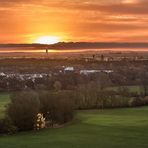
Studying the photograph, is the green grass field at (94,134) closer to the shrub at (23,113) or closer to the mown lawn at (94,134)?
the mown lawn at (94,134)

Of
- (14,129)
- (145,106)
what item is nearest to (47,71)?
(145,106)

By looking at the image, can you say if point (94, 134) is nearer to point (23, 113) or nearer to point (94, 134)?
point (94, 134)

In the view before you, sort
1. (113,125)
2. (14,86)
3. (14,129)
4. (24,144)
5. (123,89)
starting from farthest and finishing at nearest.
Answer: (14,86), (123,89), (113,125), (14,129), (24,144)

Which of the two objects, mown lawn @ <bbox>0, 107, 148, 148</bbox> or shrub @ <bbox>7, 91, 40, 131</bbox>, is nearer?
mown lawn @ <bbox>0, 107, 148, 148</bbox>

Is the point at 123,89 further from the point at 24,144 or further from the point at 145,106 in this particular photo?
the point at 24,144

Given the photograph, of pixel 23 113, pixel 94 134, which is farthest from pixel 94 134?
pixel 23 113

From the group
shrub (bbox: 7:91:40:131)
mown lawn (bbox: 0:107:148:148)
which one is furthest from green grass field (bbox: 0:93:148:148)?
shrub (bbox: 7:91:40:131)

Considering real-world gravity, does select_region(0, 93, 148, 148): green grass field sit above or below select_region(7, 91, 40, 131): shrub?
below

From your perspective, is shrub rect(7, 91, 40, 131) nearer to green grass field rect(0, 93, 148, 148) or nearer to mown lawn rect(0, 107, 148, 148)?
green grass field rect(0, 93, 148, 148)
